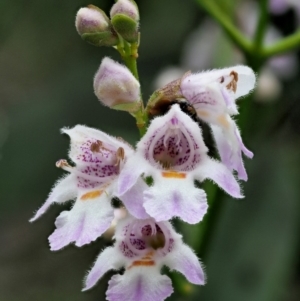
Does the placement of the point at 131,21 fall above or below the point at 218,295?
above

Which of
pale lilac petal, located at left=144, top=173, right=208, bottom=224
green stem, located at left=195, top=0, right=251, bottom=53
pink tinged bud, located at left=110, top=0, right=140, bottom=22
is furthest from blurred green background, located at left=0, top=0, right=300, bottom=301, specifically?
pink tinged bud, located at left=110, top=0, right=140, bottom=22

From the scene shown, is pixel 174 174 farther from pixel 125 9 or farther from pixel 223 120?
pixel 125 9

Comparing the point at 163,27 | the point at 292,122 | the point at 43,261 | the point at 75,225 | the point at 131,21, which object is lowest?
the point at 43,261

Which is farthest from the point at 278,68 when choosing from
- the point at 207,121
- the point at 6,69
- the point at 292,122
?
the point at 6,69

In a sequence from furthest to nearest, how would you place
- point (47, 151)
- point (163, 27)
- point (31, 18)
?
point (31, 18) < point (163, 27) < point (47, 151)

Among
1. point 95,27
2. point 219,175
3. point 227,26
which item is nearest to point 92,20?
point 95,27

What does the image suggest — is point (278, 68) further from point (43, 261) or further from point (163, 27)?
point (43, 261)
